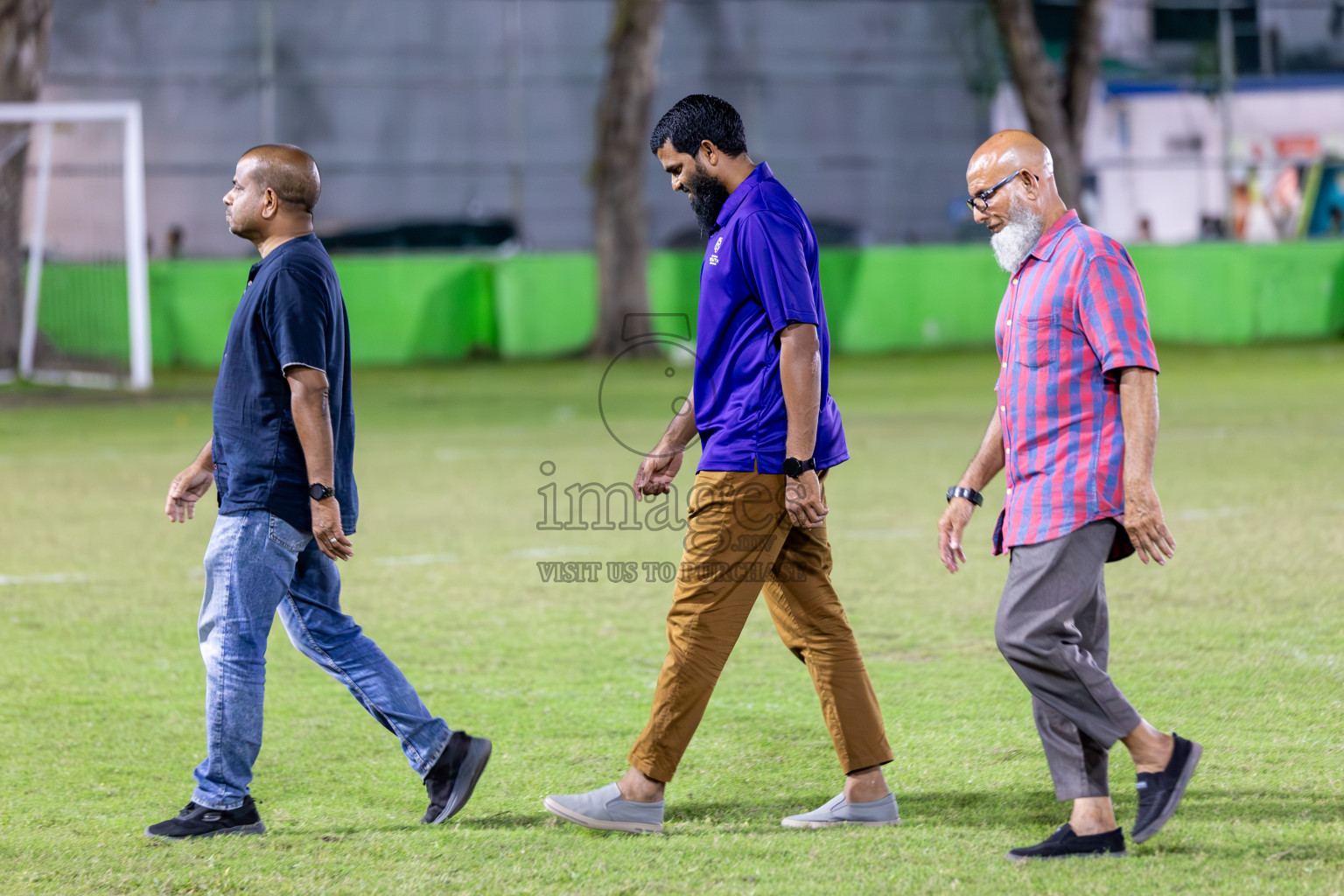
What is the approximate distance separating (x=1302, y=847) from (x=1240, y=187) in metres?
32.0

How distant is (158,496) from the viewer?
38.3 ft

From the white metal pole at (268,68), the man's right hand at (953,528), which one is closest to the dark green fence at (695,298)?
the white metal pole at (268,68)

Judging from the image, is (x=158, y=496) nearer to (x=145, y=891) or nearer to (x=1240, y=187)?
(x=145, y=891)

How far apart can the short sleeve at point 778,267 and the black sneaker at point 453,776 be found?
144 cm

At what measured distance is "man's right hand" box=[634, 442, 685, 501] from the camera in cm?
479

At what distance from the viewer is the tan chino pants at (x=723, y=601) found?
174 inches

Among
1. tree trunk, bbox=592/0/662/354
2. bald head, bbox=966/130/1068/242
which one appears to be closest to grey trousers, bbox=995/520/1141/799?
bald head, bbox=966/130/1068/242

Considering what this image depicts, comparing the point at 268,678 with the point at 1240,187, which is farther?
the point at 1240,187

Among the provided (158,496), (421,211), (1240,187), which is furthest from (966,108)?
(158,496)

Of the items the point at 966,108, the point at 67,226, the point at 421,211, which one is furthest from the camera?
the point at 966,108

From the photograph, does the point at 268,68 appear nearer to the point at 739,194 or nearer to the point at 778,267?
the point at 739,194

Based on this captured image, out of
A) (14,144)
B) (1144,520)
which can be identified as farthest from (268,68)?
(1144,520)

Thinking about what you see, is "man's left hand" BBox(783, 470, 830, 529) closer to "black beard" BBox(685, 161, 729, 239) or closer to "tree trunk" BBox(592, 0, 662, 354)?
"black beard" BBox(685, 161, 729, 239)

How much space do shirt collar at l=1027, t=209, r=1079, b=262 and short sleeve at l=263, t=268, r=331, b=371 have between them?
1.83 meters
